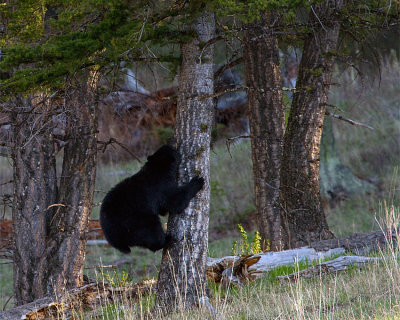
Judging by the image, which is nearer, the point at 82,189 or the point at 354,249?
the point at 354,249

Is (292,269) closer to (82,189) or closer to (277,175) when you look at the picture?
(277,175)

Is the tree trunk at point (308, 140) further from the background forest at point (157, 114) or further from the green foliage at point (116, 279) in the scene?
the green foliage at point (116, 279)

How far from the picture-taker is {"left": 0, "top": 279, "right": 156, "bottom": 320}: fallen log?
6859 millimetres

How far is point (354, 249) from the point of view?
8188 millimetres

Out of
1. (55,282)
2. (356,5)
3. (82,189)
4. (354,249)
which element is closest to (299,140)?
(354,249)

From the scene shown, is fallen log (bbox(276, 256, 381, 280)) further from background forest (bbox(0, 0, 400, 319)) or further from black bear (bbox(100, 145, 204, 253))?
black bear (bbox(100, 145, 204, 253))

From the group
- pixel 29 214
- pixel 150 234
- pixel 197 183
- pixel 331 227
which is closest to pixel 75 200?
pixel 29 214

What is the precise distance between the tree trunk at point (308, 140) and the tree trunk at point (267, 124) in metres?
0.83

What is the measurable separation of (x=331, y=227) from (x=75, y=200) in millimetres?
9790

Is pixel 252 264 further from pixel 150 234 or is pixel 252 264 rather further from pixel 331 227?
pixel 331 227

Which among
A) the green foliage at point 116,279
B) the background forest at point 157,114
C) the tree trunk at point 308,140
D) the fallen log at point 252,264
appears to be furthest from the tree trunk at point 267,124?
the green foliage at point 116,279

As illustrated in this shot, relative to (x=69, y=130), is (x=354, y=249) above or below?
below

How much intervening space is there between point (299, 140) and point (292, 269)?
96.1 inches

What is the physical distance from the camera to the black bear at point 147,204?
245 inches
